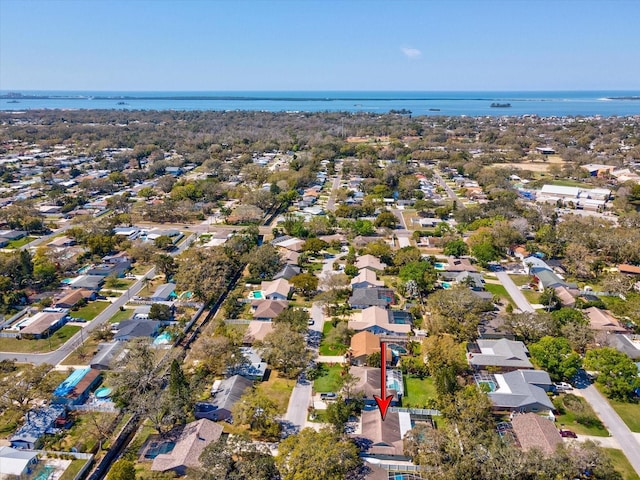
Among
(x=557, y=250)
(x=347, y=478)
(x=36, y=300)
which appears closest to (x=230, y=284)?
(x=36, y=300)

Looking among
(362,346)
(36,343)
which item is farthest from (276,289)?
(36,343)

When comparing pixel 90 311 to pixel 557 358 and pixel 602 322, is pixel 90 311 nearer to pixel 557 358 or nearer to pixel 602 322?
pixel 557 358

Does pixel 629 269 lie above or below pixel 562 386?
above

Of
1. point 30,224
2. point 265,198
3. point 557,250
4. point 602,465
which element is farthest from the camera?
point 265,198

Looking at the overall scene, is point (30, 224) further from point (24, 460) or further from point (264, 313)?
point (24, 460)

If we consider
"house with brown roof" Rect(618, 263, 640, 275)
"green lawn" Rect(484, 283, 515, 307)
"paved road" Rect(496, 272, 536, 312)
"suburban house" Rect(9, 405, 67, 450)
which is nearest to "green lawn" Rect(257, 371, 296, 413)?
"suburban house" Rect(9, 405, 67, 450)

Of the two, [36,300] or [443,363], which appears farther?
[36,300]
